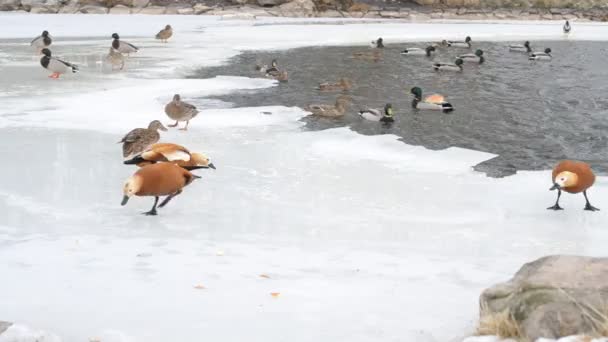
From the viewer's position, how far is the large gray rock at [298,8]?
156 feet

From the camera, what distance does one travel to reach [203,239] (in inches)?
259

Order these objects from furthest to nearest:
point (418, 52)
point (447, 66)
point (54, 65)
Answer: point (418, 52) → point (447, 66) → point (54, 65)

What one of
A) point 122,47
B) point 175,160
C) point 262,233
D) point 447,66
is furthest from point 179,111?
point 447,66

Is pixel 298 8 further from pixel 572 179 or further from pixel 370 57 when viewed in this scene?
pixel 572 179

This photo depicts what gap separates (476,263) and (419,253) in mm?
492

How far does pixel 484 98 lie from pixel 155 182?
1169 centimetres

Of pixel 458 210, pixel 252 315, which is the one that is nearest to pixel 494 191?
pixel 458 210

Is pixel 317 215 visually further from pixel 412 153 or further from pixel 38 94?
pixel 38 94

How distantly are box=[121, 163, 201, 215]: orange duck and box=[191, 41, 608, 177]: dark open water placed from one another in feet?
13.7

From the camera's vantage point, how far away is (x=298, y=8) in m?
48.5

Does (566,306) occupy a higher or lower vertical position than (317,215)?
higher

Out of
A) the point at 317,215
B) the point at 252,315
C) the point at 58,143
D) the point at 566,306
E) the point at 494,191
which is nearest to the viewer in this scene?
the point at 566,306

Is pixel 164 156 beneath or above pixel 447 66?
above

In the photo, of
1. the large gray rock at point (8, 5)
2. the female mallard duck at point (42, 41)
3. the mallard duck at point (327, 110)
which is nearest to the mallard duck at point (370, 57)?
the female mallard duck at point (42, 41)
